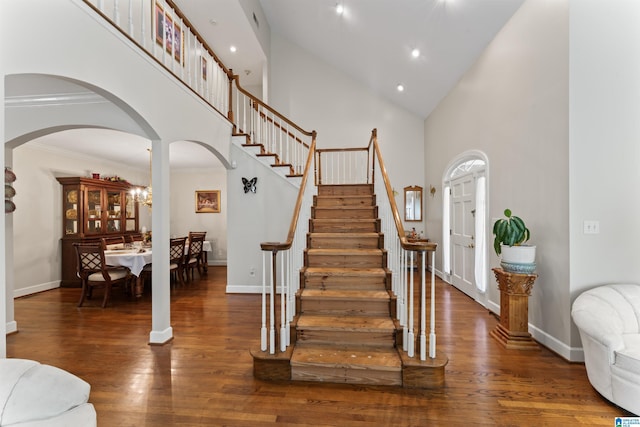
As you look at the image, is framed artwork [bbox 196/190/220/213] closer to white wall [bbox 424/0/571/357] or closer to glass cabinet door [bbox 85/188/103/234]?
glass cabinet door [bbox 85/188/103/234]

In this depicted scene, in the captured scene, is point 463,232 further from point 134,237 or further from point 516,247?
point 134,237

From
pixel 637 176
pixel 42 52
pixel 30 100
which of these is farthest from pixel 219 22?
pixel 637 176

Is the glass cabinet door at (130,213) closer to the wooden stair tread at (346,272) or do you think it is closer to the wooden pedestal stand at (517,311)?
the wooden stair tread at (346,272)

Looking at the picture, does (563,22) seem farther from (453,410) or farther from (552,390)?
(453,410)

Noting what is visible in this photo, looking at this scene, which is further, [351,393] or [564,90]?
[564,90]

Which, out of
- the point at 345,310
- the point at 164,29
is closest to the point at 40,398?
the point at 345,310

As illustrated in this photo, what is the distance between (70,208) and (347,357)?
629 cm

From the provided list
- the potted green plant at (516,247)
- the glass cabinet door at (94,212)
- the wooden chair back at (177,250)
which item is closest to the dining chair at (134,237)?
the glass cabinet door at (94,212)

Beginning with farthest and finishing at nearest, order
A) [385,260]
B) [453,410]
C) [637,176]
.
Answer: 1. [385,260]
2. [637,176]
3. [453,410]

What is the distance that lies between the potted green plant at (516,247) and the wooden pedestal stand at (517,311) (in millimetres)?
83

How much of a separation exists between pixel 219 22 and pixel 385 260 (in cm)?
520

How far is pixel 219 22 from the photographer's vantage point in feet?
17.0

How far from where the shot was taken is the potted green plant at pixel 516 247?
2.84 metres

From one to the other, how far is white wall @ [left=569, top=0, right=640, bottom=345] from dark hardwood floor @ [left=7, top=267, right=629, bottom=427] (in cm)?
79
